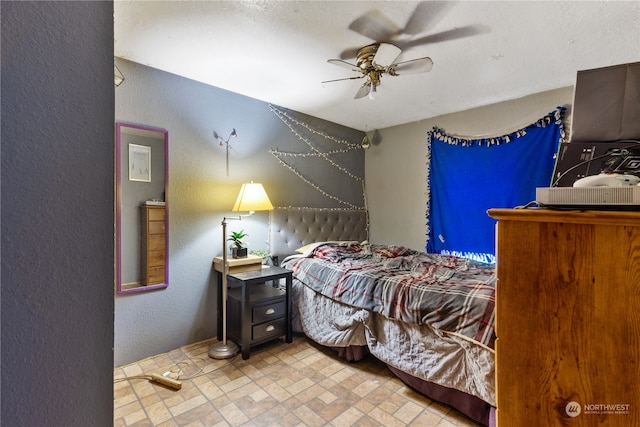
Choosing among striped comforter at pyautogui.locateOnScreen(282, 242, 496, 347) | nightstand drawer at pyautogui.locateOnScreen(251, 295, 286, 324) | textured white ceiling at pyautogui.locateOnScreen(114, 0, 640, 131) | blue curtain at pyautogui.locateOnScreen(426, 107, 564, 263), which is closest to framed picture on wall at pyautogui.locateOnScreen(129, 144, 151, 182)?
textured white ceiling at pyautogui.locateOnScreen(114, 0, 640, 131)

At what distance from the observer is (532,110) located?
2.82 metres

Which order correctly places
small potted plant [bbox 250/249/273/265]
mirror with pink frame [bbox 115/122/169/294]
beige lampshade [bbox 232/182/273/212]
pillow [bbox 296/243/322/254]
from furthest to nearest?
pillow [bbox 296/243/322/254] < small potted plant [bbox 250/249/273/265] < beige lampshade [bbox 232/182/273/212] < mirror with pink frame [bbox 115/122/169/294]

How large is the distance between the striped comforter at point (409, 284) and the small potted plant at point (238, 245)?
49cm

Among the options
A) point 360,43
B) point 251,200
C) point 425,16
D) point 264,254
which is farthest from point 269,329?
point 425,16

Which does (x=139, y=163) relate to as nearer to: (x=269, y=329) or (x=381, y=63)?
(x=269, y=329)

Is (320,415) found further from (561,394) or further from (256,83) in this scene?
(256,83)

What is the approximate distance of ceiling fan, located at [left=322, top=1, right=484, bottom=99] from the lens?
1.69 meters

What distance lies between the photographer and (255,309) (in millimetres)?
2361

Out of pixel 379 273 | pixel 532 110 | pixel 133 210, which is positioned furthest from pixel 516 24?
pixel 133 210

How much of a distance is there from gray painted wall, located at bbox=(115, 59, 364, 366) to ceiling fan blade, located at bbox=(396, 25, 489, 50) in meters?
1.64

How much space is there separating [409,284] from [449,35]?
1678mm

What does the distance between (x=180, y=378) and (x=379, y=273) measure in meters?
1.64

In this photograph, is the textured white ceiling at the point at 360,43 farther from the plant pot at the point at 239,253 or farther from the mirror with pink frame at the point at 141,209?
the plant pot at the point at 239,253

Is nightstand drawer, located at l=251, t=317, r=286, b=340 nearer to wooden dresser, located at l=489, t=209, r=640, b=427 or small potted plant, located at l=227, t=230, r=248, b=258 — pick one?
small potted plant, located at l=227, t=230, r=248, b=258
